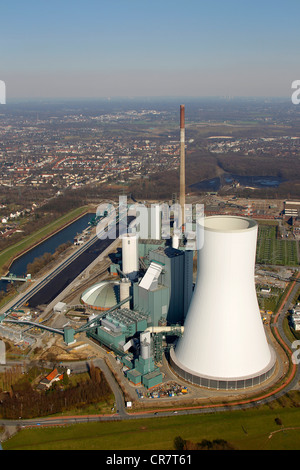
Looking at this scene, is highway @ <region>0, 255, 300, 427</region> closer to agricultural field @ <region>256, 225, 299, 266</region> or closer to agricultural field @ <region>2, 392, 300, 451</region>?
agricultural field @ <region>2, 392, 300, 451</region>

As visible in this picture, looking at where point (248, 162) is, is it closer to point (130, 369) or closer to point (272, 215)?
point (272, 215)

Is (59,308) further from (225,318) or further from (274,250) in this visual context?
(274,250)

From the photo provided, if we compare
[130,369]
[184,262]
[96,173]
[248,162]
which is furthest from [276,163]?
[130,369]

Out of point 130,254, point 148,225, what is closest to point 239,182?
point 148,225

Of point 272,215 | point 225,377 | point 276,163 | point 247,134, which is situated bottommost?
point 225,377

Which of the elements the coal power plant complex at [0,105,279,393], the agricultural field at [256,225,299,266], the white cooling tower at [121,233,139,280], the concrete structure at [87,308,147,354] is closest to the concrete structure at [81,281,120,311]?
the coal power plant complex at [0,105,279,393]

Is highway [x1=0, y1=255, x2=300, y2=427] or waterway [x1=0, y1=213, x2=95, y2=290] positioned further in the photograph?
waterway [x1=0, y1=213, x2=95, y2=290]
